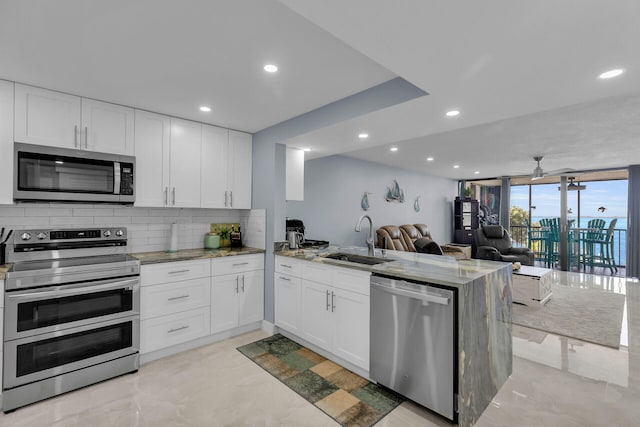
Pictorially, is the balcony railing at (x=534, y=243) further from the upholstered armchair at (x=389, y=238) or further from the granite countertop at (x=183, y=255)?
the granite countertop at (x=183, y=255)

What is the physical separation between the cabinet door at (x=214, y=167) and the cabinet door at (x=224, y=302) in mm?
868

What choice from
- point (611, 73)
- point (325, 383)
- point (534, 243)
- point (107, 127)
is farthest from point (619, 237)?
point (107, 127)

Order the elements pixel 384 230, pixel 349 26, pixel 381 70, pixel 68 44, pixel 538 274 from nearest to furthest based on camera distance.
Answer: pixel 349 26 → pixel 68 44 → pixel 381 70 → pixel 538 274 → pixel 384 230

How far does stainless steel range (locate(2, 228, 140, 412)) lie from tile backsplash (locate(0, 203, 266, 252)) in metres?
0.13

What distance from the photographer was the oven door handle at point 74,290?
7.14ft

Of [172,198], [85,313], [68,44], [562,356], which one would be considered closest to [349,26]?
[68,44]

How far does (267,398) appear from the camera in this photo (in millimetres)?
2270

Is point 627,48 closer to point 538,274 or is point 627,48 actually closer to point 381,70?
point 381,70

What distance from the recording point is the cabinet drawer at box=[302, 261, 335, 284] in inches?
110

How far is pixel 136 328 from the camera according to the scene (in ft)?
8.77

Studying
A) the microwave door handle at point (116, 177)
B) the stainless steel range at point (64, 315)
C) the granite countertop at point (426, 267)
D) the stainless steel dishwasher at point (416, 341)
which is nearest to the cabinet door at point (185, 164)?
the microwave door handle at point (116, 177)

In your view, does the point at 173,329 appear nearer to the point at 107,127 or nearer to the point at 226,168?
the point at 226,168

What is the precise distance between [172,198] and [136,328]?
1284 millimetres

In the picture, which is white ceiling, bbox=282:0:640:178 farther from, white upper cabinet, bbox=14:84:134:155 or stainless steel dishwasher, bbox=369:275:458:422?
white upper cabinet, bbox=14:84:134:155
